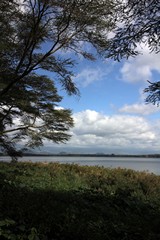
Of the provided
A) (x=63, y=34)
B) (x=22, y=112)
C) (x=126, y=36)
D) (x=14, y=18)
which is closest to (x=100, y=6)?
(x=63, y=34)

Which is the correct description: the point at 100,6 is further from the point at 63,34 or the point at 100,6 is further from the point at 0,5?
the point at 0,5

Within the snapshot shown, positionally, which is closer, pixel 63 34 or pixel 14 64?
pixel 63 34

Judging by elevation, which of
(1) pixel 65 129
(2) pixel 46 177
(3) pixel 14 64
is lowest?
(2) pixel 46 177

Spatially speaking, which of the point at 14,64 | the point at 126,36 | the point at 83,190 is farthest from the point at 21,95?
the point at 126,36

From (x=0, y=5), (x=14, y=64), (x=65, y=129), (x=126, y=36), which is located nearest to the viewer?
(x=126, y=36)

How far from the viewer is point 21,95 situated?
20.9m

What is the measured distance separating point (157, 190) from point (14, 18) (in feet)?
29.7

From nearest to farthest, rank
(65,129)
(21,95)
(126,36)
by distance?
(126,36)
(21,95)
(65,129)

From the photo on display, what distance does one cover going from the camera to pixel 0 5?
550 inches

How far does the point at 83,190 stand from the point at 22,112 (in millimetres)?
10259

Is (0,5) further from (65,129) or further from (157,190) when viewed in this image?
A: (65,129)

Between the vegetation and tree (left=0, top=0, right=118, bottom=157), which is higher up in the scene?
tree (left=0, top=0, right=118, bottom=157)

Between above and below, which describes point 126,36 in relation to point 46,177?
above

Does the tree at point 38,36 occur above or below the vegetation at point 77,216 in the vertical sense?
above
